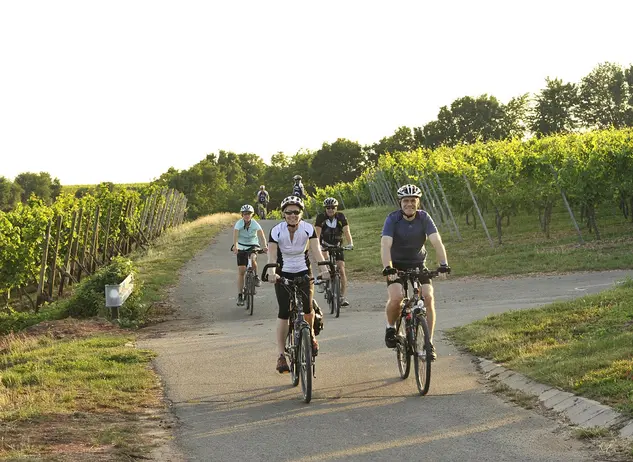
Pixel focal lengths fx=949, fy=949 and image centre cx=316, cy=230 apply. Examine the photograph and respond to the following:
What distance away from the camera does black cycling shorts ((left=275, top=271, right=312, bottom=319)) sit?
9750mm

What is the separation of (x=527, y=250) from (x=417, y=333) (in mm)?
17632

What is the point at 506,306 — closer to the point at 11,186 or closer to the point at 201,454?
the point at 201,454

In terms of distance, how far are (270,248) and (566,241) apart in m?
19.3

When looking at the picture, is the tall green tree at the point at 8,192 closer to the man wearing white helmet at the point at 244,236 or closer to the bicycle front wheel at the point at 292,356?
the man wearing white helmet at the point at 244,236

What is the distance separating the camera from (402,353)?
1004 centimetres

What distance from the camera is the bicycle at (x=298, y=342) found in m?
9.05

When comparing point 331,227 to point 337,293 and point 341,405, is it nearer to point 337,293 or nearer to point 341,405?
point 337,293

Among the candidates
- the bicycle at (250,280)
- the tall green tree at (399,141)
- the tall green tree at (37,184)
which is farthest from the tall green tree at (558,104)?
the bicycle at (250,280)

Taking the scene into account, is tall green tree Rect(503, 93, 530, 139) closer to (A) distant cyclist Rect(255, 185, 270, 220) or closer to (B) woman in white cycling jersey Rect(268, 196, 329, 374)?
(A) distant cyclist Rect(255, 185, 270, 220)

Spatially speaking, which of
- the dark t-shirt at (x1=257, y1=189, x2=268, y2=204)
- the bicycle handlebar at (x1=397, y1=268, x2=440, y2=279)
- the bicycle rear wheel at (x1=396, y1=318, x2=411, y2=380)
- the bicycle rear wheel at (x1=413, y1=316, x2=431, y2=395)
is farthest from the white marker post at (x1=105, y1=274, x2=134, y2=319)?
the dark t-shirt at (x1=257, y1=189, x2=268, y2=204)

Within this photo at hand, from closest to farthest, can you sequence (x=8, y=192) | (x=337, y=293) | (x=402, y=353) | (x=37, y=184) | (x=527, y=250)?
(x=402, y=353), (x=337, y=293), (x=527, y=250), (x=8, y=192), (x=37, y=184)

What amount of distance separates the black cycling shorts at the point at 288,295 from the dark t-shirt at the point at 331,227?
6.86m

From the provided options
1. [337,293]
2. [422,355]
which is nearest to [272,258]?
[422,355]

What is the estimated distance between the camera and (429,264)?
82.3ft
